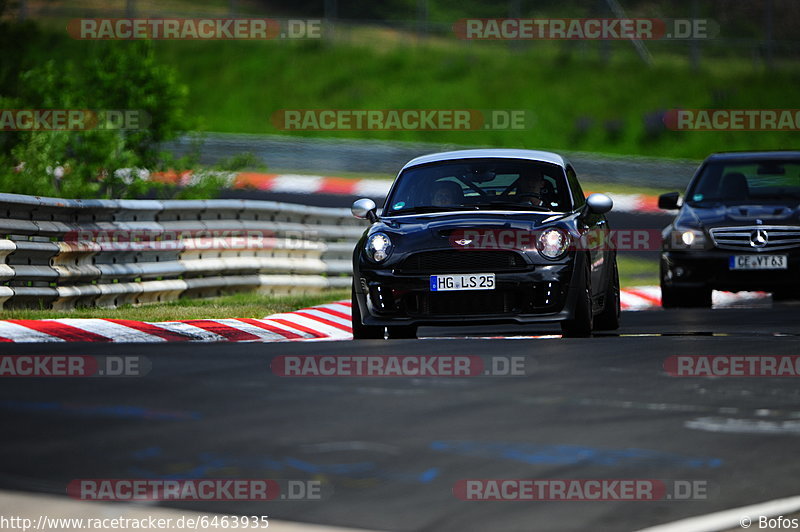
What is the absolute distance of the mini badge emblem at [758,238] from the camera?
15.7 meters

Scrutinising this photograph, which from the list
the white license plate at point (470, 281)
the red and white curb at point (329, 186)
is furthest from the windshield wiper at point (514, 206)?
the red and white curb at point (329, 186)

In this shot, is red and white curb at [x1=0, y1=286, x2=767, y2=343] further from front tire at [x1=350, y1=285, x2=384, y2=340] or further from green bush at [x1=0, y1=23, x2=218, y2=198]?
green bush at [x1=0, y1=23, x2=218, y2=198]

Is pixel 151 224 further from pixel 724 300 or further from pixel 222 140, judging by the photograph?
pixel 222 140

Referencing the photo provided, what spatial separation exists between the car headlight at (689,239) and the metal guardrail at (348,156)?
1661 centimetres

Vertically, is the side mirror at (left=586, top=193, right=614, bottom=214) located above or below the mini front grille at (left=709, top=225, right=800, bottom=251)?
above

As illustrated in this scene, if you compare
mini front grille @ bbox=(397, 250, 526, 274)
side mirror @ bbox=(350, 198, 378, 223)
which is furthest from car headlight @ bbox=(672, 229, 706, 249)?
mini front grille @ bbox=(397, 250, 526, 274)

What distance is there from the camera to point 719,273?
16.0 meters

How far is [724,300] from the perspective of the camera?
1889 centimetres

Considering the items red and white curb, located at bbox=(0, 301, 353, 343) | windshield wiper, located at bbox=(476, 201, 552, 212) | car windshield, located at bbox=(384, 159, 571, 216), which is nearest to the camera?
red and white curb, located at bbox=(0, 301, 353, 343)

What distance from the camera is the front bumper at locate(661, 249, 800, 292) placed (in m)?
15.7

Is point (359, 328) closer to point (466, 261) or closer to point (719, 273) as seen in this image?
point (466, 261)

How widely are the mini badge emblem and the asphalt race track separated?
5.90 meters

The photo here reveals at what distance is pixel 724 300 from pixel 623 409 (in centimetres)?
1133

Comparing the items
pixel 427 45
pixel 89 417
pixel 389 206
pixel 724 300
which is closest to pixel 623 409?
pixel 89 417
